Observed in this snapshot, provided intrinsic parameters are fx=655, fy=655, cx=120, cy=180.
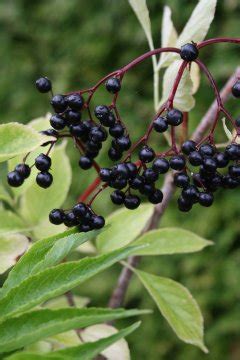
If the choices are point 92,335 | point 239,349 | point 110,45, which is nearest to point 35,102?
point 110,45

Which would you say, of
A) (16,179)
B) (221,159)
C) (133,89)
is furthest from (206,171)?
(133,89)

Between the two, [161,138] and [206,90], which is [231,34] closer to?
[206,90]

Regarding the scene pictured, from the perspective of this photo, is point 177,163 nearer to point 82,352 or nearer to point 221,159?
point 221,159

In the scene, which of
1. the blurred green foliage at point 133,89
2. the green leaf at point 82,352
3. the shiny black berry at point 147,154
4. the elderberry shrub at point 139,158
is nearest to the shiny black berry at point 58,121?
the elderberry shrub at point 139,158

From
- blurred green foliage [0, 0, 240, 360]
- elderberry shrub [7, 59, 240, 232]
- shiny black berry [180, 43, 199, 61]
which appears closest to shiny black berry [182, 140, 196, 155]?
elderberry shrub [7, 59, 240, 232]

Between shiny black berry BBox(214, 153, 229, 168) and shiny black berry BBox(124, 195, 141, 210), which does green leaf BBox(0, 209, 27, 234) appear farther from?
shiny black berry BBox(214, 153, 229, 168)

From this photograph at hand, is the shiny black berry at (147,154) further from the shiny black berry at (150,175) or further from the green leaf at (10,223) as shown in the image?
the green leaf at (10,223)
